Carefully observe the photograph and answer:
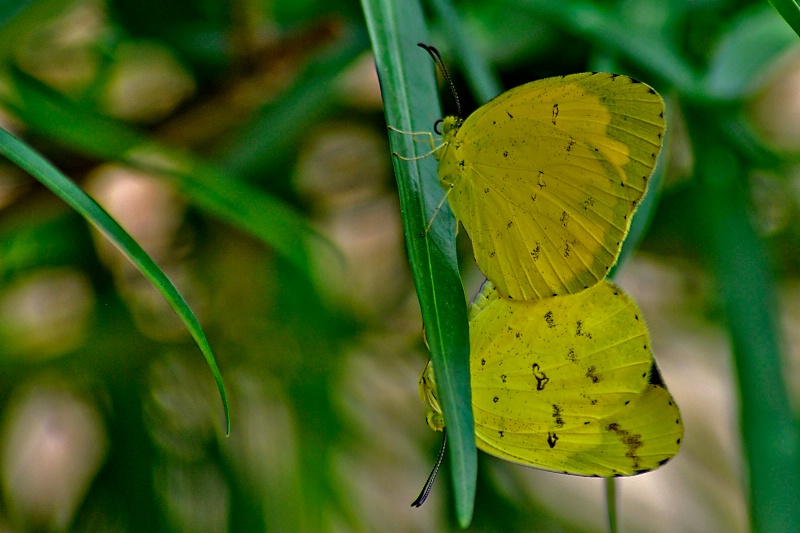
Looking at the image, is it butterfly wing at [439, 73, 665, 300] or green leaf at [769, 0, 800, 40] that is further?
butterfly wing at [439, 73, 665, 300]

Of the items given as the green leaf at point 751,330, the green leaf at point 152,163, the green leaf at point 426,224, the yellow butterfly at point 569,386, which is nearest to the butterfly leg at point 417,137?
the green leaf at point 426,224

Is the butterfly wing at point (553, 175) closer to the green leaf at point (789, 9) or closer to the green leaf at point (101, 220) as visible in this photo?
the green leaf at point (789, 9)

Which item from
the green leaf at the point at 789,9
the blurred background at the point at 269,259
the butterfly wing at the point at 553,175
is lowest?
the blurred background at the point at 269,259

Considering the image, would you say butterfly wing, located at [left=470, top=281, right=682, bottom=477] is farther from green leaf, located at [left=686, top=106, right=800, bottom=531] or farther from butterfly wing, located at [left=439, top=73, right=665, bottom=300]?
green leaf, located at [left=686, top=106, right=800, bottom=531]

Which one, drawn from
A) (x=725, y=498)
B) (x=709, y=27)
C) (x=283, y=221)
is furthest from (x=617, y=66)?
(x=725, y=498)

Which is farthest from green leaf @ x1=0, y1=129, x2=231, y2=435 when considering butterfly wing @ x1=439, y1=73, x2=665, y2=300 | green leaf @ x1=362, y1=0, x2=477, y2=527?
butterfly wing @ x1=439, y1=73, x2=665, y2=300

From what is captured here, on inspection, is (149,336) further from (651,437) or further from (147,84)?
(651,437)

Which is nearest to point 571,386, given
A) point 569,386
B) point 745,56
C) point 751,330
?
point 569,386
